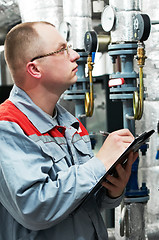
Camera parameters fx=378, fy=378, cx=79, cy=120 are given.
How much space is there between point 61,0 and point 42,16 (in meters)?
0.14

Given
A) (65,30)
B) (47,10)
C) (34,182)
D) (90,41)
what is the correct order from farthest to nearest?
(47,10) → (65,30) → (90,41) → (34,182)

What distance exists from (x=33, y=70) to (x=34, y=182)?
0.98 ft

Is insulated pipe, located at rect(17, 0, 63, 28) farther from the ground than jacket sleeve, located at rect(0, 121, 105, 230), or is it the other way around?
insulated pipe, located at rect(17, 0, 63, 28)

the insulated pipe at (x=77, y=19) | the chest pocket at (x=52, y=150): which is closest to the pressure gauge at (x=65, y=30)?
the insulated pipe at (x=77, y=19)

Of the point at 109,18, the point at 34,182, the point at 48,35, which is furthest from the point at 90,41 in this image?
the point at 34,182

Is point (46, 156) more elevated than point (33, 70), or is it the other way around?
Result: point (33, 70)

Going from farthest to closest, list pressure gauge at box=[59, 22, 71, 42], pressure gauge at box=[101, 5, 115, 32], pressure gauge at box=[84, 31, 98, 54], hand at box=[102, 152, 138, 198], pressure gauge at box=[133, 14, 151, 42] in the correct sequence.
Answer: pressure gauge at box=[59, 22, 71, 42] → pressure gauge at box=[84, 31, 98, 54] → pressure gauge at box=[101, 5, 115, 32] → pressure gauge at box=[133, 14, 151, 42] → hand at box=[102, 152, 138, 198]

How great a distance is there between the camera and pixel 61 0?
6.79 feet

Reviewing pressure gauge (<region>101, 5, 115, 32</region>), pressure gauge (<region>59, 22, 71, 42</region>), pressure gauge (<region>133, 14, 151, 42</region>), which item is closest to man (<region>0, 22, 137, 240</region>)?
pressure gauge (<region>133, 14, 151, 42</region>)

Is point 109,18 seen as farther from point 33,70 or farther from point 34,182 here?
point 34,182

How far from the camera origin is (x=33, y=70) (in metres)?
0.96

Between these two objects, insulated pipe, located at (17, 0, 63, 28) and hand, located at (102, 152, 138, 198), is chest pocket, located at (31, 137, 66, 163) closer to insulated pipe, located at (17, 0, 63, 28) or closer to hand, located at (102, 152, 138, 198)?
hand, located at (102, 152, 138, 198)

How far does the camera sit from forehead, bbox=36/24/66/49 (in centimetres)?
95

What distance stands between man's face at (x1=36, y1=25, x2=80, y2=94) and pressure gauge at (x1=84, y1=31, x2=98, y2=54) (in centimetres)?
76
